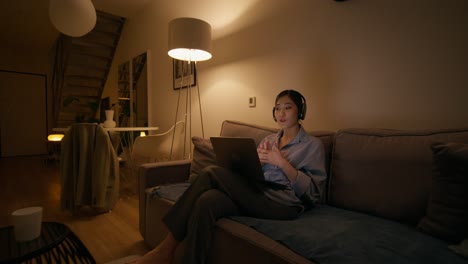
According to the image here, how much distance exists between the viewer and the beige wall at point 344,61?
118cm

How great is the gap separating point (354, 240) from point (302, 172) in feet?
1.35

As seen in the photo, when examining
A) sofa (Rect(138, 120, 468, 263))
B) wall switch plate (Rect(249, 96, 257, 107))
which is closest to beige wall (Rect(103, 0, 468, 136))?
wall switch plate (Rect(249, 96, 257, 107))

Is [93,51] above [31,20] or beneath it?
beneath

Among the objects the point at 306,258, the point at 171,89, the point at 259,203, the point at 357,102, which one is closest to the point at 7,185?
the point at 171,89

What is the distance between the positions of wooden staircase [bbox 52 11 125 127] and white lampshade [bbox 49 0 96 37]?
1.84 m

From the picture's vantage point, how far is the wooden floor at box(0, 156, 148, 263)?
1.58 metres

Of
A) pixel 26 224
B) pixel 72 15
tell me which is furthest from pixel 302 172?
pixel 72 15

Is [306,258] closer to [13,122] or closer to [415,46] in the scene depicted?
[415,46]

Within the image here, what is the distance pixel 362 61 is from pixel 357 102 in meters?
0.25

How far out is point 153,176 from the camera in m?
1.64

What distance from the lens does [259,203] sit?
106 cm

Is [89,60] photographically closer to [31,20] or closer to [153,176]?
[31,20]

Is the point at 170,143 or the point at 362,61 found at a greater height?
the point at 362,61

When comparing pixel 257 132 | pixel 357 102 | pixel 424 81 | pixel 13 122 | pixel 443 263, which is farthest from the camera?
pixel 13 122
